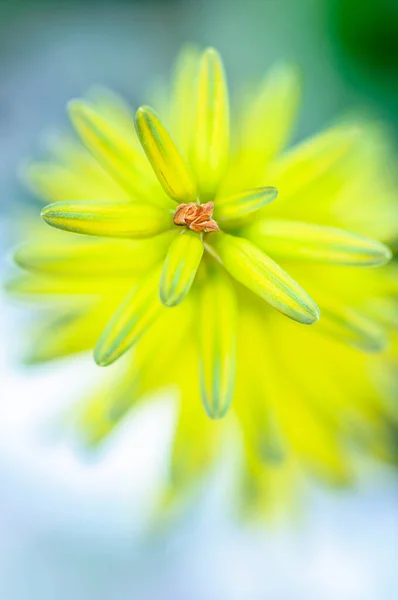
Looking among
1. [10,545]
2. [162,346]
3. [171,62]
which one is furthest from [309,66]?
[10,545]

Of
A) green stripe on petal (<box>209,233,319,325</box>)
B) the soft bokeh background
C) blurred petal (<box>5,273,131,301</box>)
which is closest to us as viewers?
green stripe on petal (<box>209,233,319,325</box>)

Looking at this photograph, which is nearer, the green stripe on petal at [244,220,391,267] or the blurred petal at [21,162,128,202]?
the green stripe on petal at [244,220,391,267]

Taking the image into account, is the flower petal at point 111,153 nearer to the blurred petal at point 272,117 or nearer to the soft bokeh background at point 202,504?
the blurred petal at point 272,117

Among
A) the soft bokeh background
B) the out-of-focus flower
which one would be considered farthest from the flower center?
the soft bokeh background

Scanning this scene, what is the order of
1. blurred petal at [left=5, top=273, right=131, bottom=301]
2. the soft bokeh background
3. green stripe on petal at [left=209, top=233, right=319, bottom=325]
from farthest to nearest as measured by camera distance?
1. the soft bokeh background
2. blurred petal at [left=5, top=273, right=131, bottom=301]
3. green stripe on petal at [left=209, top=233, right=319, bottom=325]

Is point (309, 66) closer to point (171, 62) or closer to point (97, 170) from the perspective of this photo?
point (171, 62)

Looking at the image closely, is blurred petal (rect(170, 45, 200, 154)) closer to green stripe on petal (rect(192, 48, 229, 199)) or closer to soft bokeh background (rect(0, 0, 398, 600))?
green stripe on petal (rect(192, 48, 229, 199))

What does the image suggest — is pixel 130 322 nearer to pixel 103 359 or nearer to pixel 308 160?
pixel 103 359

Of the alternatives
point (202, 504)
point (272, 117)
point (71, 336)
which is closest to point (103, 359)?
point (71, 336)
